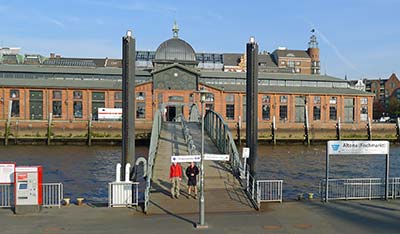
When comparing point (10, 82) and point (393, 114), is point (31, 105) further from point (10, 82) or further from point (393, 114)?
point (393, 114)

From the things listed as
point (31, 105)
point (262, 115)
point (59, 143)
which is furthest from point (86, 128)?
point (262, 115)

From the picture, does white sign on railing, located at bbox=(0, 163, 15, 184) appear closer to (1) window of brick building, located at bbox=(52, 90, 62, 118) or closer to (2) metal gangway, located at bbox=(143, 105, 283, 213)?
(2) metal gangway, located at bbox=(143, 105, 283, 213)

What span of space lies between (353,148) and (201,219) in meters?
8.94

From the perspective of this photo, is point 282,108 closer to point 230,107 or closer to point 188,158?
point 230,107

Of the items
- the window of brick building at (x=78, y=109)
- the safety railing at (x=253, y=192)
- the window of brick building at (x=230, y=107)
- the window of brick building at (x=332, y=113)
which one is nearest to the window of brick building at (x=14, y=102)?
the window of brick building at (x=78, y=109)

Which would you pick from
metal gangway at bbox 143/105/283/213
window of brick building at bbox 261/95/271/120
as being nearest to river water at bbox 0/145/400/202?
metal gangway at bbox 143/105/283/213

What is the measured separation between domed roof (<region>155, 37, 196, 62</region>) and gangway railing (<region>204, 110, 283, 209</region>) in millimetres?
51653

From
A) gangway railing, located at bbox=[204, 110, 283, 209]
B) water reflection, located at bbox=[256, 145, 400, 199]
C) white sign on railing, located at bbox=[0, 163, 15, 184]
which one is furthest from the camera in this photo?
water reflection, located at bbox=[256, 145, 400, 199]

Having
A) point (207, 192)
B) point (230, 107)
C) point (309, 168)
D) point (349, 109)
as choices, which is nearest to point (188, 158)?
point (207, 192)

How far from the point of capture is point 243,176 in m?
20.6

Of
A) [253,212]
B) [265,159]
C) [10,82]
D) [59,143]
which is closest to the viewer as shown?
[253,212]

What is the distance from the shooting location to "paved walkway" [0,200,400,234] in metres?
14.0

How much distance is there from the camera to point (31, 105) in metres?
71.2

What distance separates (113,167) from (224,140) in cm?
1594
